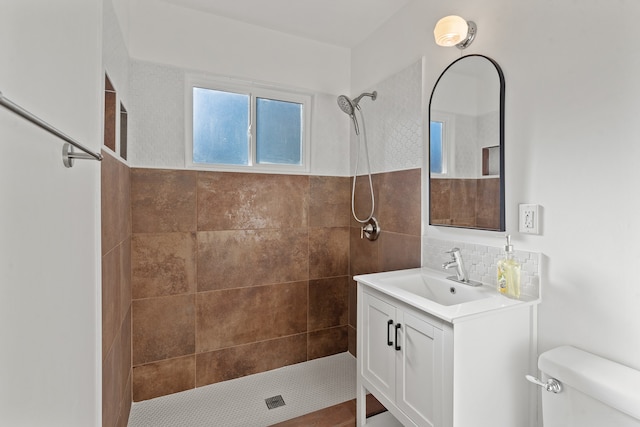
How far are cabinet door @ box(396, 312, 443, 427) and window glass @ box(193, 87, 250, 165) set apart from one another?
5.35ft

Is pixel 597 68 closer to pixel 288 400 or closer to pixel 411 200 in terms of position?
pixel 411 200

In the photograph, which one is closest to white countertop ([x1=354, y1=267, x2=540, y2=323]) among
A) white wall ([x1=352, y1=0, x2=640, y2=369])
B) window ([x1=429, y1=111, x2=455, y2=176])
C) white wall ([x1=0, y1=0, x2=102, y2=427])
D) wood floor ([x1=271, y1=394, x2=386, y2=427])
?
white wall ([x1=352, y1=0, x2=640, y2=369])

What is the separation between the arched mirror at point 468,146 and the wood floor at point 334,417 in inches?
48.2

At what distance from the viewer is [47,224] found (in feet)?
2.34

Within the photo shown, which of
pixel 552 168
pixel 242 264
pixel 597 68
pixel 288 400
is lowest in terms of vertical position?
pixel 288 400

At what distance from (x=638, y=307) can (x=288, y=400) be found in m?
1.85

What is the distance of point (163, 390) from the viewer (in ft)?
6.69

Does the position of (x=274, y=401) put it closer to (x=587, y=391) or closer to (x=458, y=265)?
(x=458, y=265)

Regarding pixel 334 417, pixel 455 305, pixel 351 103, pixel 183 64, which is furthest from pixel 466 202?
pixel 183 64

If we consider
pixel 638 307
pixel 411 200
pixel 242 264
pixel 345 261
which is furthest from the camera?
pixel 345 261

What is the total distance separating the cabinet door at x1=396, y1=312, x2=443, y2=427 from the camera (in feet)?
3.98

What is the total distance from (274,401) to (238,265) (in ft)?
3.03

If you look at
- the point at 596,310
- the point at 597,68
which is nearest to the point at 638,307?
the point at 596,310

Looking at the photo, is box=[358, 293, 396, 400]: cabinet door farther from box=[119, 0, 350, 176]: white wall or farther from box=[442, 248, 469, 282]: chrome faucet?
box=[119, 0, 350, 176]: white wall
